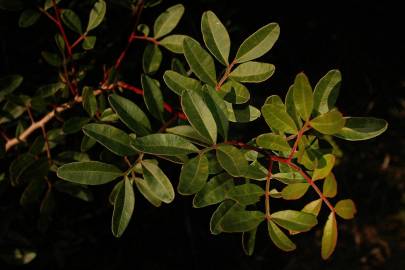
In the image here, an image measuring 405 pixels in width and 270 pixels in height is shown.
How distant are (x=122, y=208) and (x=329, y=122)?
1.19ft

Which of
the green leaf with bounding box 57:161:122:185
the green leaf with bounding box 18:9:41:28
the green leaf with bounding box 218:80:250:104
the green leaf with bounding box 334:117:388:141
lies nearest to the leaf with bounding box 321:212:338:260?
the green leaf with bounding box 334:117:388:141

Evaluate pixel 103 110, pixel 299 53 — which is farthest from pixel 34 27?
pixel 299 53

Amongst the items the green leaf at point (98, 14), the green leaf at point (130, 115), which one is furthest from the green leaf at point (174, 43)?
the green leaf at point (130, 115)

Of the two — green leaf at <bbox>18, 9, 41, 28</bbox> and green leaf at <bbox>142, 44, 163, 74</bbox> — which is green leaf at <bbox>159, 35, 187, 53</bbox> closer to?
green leaf at <bbox>142, 44, 163, 74</bbox>

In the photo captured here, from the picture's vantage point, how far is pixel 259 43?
796 millimetres

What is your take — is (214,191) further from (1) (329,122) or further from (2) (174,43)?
(2) (174,43)

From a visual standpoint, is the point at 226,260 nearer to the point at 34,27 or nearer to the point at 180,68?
the point at 34,27

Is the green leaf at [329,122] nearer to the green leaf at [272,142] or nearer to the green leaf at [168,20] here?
the green leaf at [272,142]

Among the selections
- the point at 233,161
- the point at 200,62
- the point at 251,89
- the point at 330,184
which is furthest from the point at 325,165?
the point at 251,89

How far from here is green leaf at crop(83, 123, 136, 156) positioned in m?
0.72

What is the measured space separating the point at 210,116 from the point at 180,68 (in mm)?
224

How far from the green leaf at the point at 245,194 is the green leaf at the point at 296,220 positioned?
45mm

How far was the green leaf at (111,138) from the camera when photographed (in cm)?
72

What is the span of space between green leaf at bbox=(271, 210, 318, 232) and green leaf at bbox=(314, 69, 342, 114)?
162 millimetres
